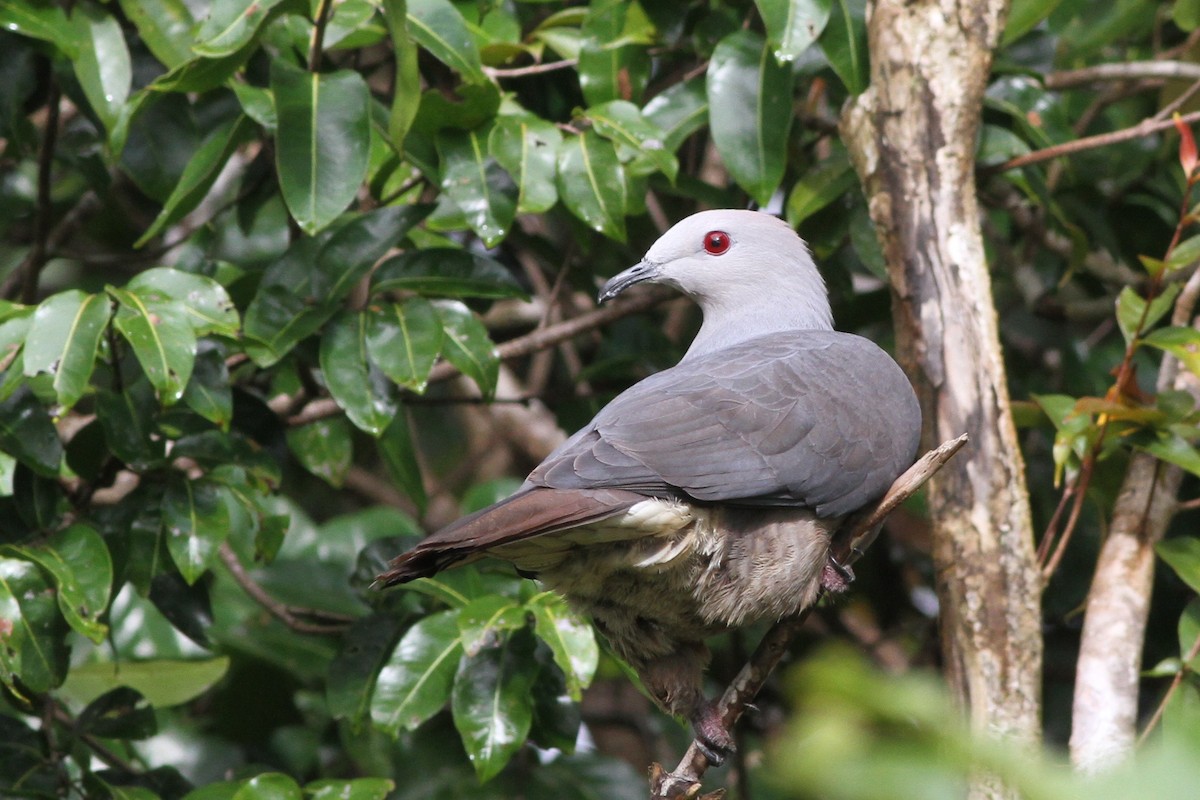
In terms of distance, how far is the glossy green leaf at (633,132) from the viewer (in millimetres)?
3375

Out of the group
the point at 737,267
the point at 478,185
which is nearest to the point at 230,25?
the point at 478,185

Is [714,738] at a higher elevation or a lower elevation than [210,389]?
lower

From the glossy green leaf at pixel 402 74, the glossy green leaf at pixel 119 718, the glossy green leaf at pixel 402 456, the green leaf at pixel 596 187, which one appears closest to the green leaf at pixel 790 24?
the green leaf at pixel 596 187

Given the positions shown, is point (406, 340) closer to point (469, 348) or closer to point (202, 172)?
point (469, 348)

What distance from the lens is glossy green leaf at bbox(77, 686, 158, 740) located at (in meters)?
3.37

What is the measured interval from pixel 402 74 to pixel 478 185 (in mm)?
442

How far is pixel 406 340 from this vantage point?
330 centimetres

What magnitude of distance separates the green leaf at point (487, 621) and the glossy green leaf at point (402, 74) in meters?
1.21

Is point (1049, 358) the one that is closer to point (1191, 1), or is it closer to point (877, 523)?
point (1191, 1)

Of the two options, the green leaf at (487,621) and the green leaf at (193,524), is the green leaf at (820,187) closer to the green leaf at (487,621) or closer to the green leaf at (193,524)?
the green leaf at (487,621)

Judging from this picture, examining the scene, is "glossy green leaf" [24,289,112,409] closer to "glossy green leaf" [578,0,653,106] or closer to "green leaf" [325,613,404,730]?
"green leaf" [325,613,404,730]

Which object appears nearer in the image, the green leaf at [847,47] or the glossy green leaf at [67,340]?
the glossy green leaf at [67,340]

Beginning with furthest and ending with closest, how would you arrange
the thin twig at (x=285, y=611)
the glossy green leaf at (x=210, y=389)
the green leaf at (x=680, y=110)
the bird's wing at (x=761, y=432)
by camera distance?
the thin twig at (x=285, y=611), the green leaf at (x=680, y=110), the glossy green leaf at (x=210, y=389), the bird's wing at (x=761, y=432)

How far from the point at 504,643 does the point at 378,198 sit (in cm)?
138
